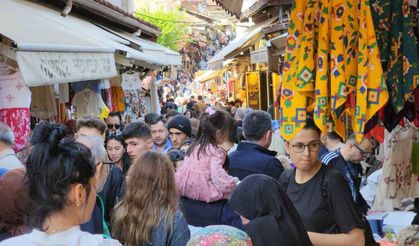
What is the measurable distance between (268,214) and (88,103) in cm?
670

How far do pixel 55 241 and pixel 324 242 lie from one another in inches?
62.8

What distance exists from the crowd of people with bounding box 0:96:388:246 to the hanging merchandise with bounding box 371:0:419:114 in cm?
78

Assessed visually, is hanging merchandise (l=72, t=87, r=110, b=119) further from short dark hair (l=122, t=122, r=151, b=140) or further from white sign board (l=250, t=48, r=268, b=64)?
white sign board (l=250, t=48, r=268, b=64)

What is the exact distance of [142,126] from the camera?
6.04 metres

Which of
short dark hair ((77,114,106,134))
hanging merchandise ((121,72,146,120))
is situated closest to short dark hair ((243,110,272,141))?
short dark hair ((77,114,106,134))

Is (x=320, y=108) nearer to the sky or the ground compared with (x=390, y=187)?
nearer to the sky

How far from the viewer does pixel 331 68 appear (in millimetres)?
2895

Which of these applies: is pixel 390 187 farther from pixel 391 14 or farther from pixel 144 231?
pixel 144 231

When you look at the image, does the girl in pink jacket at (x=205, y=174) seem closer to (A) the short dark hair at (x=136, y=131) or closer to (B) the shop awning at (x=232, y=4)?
(A) the short dark hair at (x=136, y=131)

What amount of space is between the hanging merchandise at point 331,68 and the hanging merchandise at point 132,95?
1004 cm

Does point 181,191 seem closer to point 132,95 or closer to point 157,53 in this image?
point 157,53

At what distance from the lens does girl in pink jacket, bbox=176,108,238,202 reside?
16.3 ft

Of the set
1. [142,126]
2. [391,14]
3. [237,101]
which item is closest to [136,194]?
[391,14]

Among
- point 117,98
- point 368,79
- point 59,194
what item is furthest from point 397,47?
point 117,98
